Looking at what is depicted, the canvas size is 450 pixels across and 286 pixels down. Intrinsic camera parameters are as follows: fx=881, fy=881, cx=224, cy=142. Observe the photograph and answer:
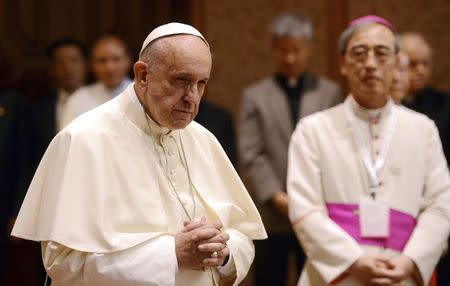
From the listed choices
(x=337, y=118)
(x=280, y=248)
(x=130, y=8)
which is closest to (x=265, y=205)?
(x=280, y=248)

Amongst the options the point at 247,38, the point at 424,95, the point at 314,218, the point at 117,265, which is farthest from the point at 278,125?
the point at 117,265

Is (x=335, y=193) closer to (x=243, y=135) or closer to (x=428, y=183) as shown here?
(x=428, y=183)

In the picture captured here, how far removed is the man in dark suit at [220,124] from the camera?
228 inches

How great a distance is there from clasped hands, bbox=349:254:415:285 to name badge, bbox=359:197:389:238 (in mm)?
127

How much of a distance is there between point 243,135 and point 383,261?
179 cm

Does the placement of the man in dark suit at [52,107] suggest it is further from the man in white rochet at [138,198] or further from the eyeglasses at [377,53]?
the man in white rochet at [138,198]

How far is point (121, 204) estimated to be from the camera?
3.20 meters

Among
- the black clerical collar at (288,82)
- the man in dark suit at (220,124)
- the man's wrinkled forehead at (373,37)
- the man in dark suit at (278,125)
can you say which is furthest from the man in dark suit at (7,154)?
the man's wrinkled forehead at (373,37)

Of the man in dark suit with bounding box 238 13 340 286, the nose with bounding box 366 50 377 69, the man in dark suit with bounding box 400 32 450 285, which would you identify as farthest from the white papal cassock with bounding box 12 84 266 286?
the man in dark suit with bounding box 400 32 450 285

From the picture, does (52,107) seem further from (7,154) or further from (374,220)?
(374,220)

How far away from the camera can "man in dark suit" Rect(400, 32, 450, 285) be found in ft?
18.6

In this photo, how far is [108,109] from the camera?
11.0 feet

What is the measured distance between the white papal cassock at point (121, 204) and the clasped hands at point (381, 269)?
2.66 ft

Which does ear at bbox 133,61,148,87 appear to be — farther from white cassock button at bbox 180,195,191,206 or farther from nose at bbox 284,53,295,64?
nose at bbox 284,53,295,64
